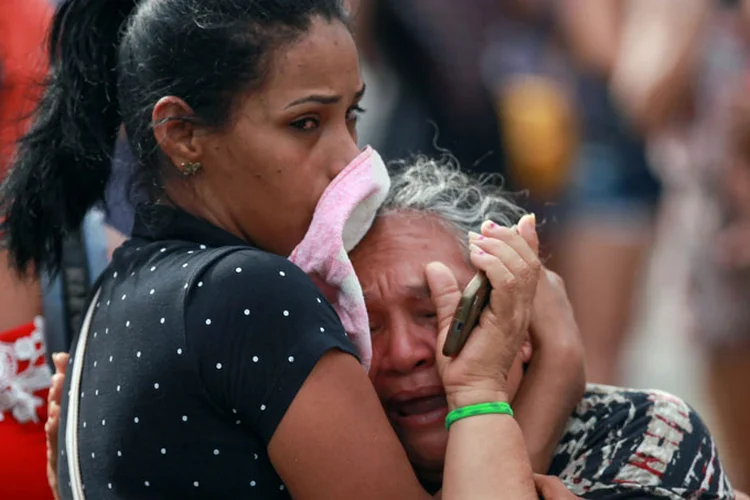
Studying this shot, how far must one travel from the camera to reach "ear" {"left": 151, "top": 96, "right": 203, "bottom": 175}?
2.57m

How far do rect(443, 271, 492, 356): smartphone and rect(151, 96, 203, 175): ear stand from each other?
0.53 m

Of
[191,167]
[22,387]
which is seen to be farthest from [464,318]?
[22,387]

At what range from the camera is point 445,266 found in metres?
2.84

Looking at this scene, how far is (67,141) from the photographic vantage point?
2826mm

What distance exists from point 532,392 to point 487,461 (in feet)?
1.37

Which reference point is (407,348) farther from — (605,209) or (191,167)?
(605,209)

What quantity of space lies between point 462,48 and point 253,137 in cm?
385

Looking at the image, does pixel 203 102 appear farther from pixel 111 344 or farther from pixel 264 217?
pixel 111 344

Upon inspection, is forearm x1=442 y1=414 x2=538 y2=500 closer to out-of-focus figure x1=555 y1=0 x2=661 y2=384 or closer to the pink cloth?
the pink cloth

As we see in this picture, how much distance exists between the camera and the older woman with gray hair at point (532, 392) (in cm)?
278

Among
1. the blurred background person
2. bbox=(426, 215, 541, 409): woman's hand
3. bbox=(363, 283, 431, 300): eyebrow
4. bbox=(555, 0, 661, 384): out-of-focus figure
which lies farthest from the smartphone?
bbox=(555, 0, 661, 384): out-of-focus figure

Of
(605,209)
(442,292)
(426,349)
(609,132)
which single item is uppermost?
(442,292)

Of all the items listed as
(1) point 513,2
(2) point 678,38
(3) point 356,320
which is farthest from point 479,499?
(1) point 513,2

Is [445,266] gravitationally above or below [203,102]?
below
